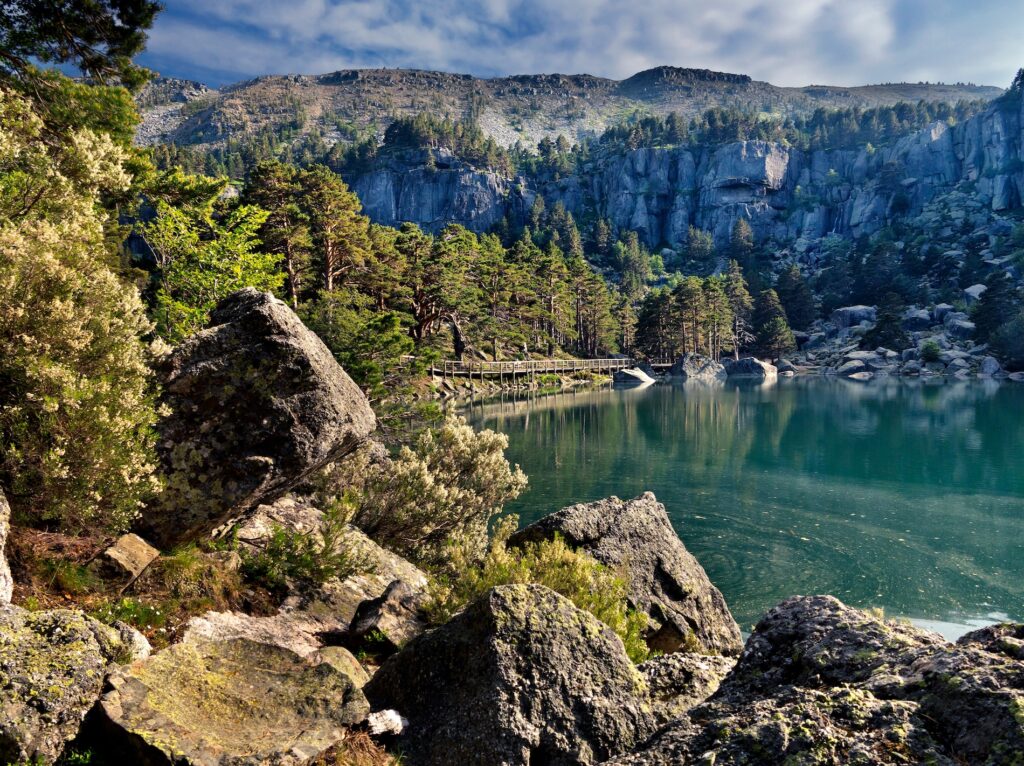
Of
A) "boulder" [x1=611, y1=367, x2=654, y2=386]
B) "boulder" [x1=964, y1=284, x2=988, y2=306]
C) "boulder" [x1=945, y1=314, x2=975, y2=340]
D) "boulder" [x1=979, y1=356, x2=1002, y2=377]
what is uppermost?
"boulder" [x1=964, y1=284, x2=988, y2=306]

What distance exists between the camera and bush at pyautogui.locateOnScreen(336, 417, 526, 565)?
1323cm

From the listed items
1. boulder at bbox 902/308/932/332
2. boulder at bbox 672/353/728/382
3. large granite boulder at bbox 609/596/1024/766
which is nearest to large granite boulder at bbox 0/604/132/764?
large granite boulder at bbox 609/596/1024/766

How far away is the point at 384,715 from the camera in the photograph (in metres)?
4.69

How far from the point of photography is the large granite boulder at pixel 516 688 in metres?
4.35

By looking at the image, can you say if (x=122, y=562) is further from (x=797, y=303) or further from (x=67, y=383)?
(x=797, y=303)

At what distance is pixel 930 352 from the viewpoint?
9906cm

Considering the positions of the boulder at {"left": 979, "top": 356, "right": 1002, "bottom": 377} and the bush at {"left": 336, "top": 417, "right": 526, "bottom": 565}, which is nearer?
the bush at {"left": 336, "top": 417, "right": 526, "bottom": 565}

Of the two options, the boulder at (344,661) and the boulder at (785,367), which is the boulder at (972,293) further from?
the boulder at (344,661)

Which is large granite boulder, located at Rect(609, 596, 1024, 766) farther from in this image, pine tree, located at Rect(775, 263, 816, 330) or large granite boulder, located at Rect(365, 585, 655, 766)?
pine tree, located at Rect(775, 263, 816, 330)

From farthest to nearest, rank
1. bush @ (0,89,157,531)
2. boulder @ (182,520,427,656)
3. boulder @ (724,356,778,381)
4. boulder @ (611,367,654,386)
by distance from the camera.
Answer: boulder @ (724,356,778,381) → boulder @ (611,367,654,386) → boulder @ (182,520,427,656) → bush @ (0,89,157,531)

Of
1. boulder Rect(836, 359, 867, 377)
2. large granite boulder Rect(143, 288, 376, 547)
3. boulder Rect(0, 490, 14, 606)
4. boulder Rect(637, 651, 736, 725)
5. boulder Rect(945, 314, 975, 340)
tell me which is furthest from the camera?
boulder Rect(945, 314, 975, 340)

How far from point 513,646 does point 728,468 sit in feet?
90.5

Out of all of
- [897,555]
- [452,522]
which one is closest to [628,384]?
[897,555]

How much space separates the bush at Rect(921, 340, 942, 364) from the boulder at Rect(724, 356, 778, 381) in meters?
23.3
